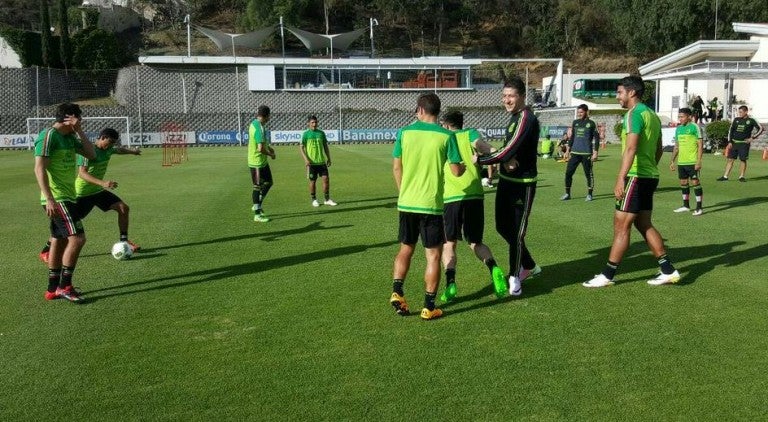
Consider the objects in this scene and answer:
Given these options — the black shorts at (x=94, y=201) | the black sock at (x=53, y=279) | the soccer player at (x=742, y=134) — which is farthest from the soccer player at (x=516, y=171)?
the soccer player at (x=742, y=134)

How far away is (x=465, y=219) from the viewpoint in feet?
20.8

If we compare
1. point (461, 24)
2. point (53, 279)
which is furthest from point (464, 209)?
point (461, 24)

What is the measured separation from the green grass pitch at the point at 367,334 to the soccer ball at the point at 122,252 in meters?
0.26

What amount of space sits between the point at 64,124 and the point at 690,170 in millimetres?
10531

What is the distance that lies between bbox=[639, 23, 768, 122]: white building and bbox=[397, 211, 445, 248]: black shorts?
86.3 ft

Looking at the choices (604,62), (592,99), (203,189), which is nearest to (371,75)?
(592,99)

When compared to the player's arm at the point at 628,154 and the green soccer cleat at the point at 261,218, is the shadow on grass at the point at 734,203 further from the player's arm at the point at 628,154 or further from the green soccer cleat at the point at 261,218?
the green soccer cleat at the point at 261,218

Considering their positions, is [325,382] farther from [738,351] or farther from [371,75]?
[371,75]

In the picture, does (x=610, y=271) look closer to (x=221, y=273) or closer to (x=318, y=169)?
(x=221, y=273)

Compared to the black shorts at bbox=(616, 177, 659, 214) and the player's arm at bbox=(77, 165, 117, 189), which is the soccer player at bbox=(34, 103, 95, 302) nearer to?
the player's arm at bbox=(77, 165, 117, 189)

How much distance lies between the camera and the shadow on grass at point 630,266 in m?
6.34

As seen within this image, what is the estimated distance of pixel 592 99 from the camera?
2233 inches

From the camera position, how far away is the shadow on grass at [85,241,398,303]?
684 cm

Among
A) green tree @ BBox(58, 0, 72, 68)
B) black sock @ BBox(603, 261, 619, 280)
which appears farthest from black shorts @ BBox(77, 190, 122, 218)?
green tree @ BBox(58, 0, 72, 68)
